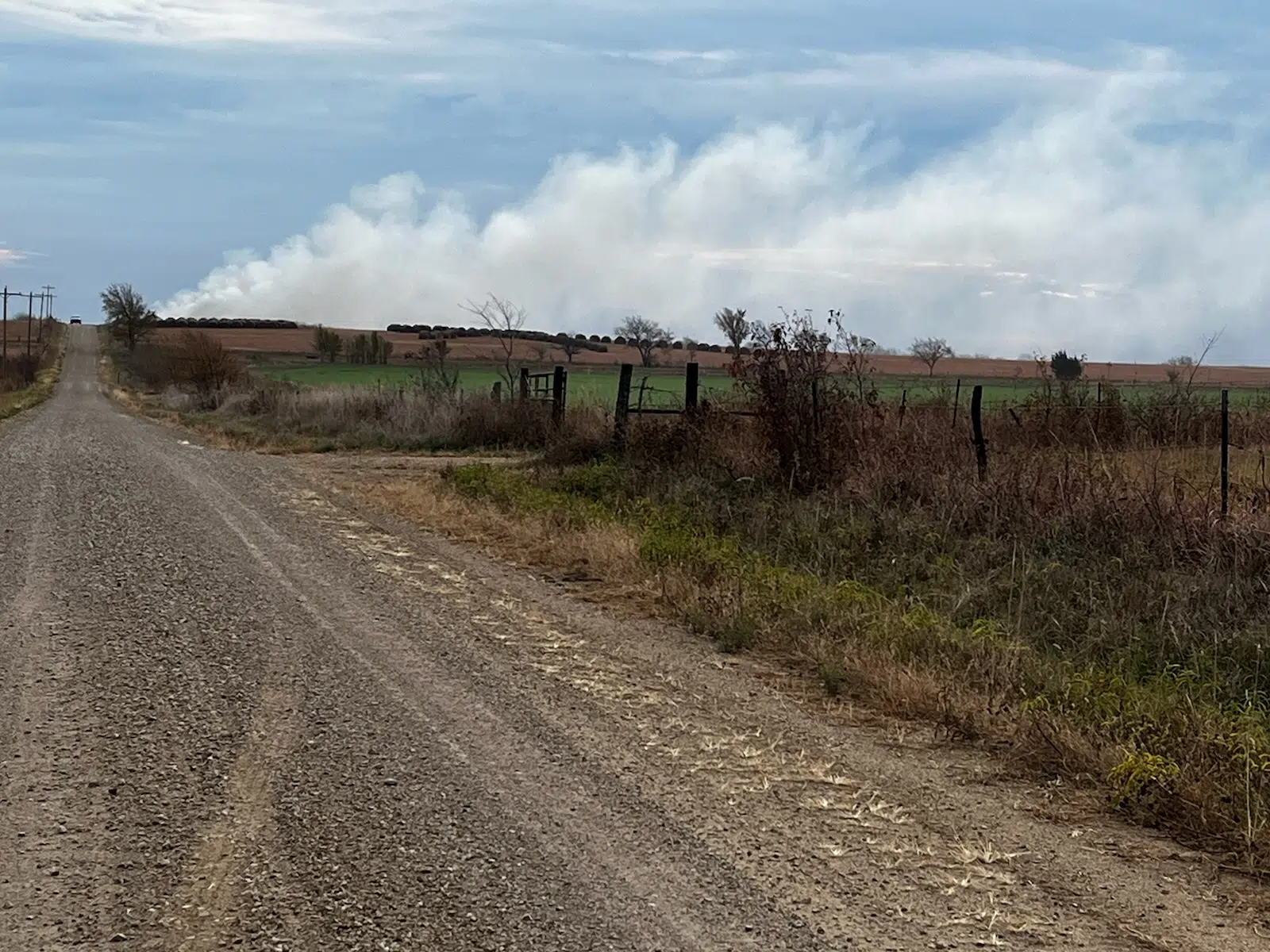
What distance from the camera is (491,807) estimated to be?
16.0 ft

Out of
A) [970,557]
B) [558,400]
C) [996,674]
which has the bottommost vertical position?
[996,674]

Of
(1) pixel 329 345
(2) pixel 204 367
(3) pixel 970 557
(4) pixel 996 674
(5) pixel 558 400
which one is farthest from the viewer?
(1) pixel 329 345

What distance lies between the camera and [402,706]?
6277 mm

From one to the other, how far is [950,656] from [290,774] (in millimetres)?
3994

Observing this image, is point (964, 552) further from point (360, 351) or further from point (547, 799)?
point (360, 351)

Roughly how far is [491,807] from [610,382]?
136 feet

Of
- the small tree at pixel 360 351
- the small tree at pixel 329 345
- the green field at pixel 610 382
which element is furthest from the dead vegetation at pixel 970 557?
the small tree at pixel 329 345

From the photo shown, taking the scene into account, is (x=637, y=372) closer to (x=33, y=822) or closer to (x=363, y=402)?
(x=363, y=402)

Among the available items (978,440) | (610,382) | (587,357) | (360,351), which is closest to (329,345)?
(360,351)

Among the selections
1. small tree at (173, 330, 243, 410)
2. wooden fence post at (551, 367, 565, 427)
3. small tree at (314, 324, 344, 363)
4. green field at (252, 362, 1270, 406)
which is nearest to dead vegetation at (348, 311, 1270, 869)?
green field at (252, 362, 1270, 406)

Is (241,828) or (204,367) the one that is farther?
(204,367)

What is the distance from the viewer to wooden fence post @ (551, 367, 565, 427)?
23.3 m

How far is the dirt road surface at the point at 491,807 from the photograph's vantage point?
394cm

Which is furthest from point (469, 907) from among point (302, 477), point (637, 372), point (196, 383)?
point (637, 372)
